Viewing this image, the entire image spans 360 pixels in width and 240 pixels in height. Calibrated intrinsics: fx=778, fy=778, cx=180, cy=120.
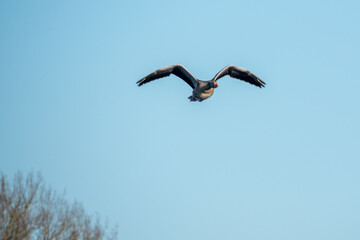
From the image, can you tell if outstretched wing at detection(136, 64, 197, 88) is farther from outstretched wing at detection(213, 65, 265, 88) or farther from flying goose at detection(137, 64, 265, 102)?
outstretched wing at detection(213, 65, 265, 88)

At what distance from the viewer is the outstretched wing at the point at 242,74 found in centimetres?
3869

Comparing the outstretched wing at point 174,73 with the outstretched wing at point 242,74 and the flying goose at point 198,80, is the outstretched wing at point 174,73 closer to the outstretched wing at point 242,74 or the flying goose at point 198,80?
the flying goose at point 198,80

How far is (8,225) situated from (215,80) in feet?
44.2

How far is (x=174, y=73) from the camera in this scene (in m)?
37.9

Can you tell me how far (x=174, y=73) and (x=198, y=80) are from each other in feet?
5.64

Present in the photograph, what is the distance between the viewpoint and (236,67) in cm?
3869

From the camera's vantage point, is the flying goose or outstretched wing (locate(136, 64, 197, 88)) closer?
the flying goose

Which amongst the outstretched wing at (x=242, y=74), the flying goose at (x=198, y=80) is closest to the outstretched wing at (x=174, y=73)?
the flying goose at (x=198, y=80)

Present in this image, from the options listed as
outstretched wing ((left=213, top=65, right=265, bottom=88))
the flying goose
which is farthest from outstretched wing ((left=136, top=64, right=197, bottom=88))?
outstretched wing ((left=213, top=65, right=265, bottom=88))

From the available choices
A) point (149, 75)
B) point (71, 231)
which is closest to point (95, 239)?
point (71, 231)

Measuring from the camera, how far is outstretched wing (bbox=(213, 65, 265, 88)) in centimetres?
3869

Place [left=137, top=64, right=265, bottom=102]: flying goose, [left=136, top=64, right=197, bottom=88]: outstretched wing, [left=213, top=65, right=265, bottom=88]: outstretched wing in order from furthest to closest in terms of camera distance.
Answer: [left=213, top=65, right=265, bottom=88]: outstretched wing, [left=136, top=64, right=197, bottom=88]: outstretched wing, [left=137, top=64, right=265, bottom=102]: flying goose

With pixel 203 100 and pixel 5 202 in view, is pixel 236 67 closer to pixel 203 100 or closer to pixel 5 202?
pixel 203 100

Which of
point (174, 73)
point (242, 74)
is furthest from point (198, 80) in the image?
point (242, 74)
